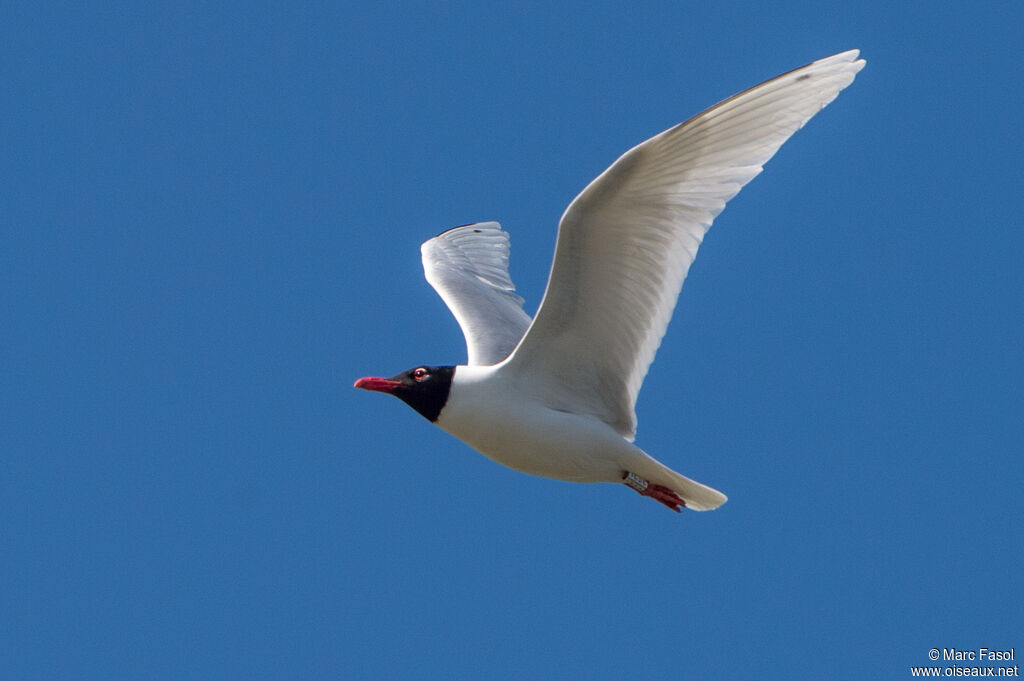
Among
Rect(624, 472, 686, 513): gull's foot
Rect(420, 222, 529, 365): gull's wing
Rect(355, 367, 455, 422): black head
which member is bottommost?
Rect(624, 472, 686, 513): gull's foot

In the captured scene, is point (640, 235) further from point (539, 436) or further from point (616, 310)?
point (539, 436)

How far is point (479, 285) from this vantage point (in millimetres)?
11664

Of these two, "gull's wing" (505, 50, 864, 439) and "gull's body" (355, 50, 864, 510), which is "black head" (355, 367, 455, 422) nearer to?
"gull's body" (355, 50, 864, 510)

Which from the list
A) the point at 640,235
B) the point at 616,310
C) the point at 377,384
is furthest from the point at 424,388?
the point at 640,235

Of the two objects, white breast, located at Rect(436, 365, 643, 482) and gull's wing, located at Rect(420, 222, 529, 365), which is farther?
gull's wing, located at Rect(420, 222, 529, 365)

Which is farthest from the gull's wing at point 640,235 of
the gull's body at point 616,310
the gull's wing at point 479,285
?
the gull's wing at point 479,285

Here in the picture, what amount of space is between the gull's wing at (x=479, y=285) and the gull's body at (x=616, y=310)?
1.10 metres

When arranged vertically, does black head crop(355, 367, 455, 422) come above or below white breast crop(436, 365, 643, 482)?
above

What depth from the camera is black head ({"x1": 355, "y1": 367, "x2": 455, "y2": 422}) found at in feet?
29.8

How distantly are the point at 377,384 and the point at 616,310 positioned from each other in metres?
1.58

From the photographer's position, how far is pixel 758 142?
27.1 ft

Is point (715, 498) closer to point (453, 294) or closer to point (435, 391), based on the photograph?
point (435, 391)

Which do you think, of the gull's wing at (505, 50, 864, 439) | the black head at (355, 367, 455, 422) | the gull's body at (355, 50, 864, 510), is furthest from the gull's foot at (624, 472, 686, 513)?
the black head at (355, 367, 455, 422)

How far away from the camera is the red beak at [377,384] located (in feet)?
30.7
